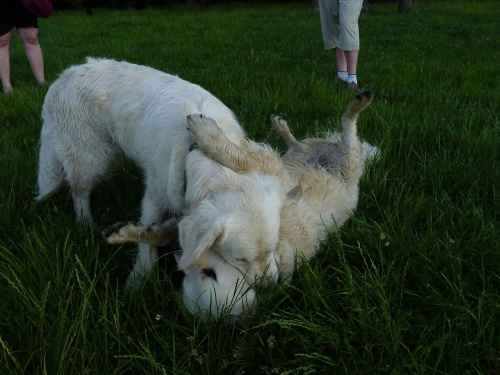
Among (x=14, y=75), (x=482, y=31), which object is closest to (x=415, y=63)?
(x=482, y=31)

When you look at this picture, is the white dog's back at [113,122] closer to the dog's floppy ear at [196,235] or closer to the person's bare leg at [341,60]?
the dog's floppy ear at [196,235]

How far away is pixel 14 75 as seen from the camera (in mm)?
6496

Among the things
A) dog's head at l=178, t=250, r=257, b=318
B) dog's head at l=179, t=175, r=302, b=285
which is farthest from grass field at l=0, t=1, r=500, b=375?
dog's head at l=179, t=175, r=302, b=285

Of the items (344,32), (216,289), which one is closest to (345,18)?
(344,32)

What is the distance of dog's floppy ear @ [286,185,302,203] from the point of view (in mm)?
2078

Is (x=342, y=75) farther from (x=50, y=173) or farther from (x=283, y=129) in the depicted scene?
(x=50, y=173)

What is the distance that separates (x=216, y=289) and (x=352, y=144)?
1715 millimetres

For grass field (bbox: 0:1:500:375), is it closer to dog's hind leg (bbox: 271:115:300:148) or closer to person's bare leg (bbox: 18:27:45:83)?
dog's hind leg (bbox: 271:115:300:148)

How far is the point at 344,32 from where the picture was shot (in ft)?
17.3

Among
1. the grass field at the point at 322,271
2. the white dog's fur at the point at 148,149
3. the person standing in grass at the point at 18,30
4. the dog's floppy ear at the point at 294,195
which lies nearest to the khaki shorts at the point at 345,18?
the grass field at the point at 322,271

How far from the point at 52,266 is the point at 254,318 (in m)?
0.98

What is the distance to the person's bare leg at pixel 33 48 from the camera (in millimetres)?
5637

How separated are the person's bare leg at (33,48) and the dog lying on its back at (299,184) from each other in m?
4.42

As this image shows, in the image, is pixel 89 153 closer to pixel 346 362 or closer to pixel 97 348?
pixel 97 348
